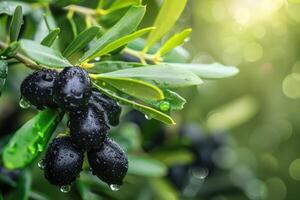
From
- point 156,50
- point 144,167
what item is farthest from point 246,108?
point 156,50

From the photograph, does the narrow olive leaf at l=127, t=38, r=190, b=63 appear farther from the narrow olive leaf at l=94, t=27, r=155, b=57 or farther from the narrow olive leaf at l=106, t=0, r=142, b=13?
the narrow olive leaf at l=94, t=27, r=155, b=57

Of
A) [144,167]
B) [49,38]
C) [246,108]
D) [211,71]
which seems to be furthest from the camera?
[246,108]

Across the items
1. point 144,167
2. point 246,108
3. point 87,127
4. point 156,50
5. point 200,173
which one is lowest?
point 200,173

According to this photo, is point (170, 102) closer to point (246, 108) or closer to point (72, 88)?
point (72, 88)

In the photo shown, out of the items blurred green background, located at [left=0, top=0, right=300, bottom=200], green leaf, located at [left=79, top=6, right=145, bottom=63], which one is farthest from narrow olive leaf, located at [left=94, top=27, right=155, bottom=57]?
blurred green background, located at [left=0, top=0, right=300, bottom=200]

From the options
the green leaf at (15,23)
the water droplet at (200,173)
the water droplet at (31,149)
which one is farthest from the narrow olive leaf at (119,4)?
the water droplet at (200,173)

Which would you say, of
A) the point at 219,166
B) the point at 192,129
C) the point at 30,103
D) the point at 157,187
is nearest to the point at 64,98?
the point at 30,103
